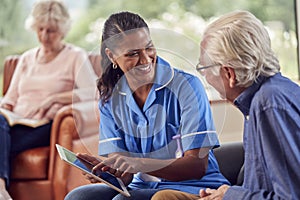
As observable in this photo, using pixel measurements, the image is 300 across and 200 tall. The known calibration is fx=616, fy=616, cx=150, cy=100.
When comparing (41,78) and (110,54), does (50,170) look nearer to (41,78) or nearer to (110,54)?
(41,78)

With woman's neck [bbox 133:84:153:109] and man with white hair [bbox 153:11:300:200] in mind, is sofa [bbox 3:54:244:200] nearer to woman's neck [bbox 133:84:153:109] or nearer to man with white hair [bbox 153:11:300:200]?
woman's neck [bbox 133:84:153:109]

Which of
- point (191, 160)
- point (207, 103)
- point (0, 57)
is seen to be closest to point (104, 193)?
point (191, 160)

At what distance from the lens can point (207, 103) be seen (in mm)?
1660

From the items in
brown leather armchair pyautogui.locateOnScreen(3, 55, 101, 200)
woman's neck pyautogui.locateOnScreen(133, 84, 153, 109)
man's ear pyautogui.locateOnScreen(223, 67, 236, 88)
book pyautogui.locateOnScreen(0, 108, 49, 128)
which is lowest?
brown leather armchair pyautogui.locateOnScreen(3, 55, 101, 200)

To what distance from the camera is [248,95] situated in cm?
147

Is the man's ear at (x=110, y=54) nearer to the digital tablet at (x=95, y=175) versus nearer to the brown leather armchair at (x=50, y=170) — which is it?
the digital tablet at (x=95, y=175)

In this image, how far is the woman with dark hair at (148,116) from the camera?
5.38 feet

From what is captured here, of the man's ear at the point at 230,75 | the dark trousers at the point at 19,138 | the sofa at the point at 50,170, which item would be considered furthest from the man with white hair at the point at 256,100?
the dark trousers at the point at 19,138

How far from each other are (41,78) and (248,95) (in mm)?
1911

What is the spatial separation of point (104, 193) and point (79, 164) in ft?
0.58

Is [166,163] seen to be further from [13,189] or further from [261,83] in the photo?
[13,189]

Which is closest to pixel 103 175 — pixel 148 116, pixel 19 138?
pixel 148 116

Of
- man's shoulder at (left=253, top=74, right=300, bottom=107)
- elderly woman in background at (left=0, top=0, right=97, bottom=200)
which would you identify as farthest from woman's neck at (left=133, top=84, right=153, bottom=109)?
elderly woman in background at (left=0, top=0, right=97, bottom=200)

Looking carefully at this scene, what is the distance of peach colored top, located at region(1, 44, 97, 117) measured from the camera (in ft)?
10.3
